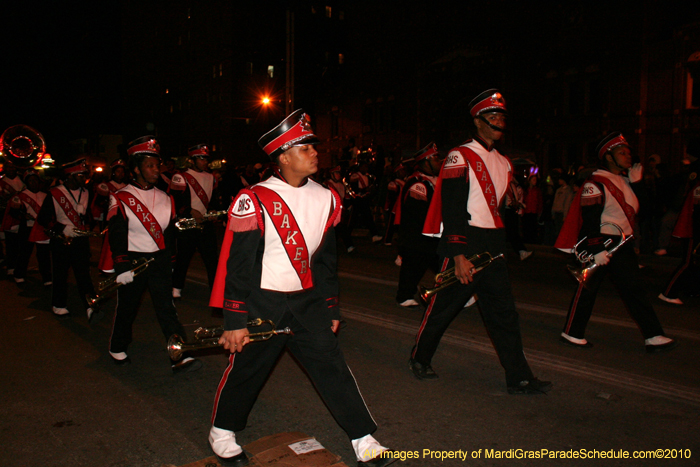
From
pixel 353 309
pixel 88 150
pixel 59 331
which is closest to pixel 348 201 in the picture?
pixel 353 309

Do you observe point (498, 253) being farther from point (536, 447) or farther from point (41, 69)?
point (41, 69)

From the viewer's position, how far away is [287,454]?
3.37 meters

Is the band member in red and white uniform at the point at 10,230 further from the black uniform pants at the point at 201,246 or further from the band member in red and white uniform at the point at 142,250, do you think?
the band member in red and white uniform at the point at 142,250

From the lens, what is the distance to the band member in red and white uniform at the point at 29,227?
949 centimetres

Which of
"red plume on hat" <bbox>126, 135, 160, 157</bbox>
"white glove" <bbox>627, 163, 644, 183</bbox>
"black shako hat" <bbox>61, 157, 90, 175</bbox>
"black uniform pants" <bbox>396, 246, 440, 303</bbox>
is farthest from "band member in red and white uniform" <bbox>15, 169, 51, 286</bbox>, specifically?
"white glove" <bbox>627, 163, 644, 183</bbox>

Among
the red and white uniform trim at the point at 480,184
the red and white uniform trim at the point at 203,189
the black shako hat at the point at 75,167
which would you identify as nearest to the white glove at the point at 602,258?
the red and white uniform trim at the point at 480,184

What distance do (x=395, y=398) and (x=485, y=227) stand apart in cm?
146

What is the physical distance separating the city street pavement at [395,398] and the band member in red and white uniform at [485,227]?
349mm

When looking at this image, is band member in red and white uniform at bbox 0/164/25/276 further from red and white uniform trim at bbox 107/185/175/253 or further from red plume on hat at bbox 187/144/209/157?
red and white uniform trim at bbox 107/185/175/253

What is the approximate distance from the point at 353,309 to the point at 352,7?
3086 centimetres

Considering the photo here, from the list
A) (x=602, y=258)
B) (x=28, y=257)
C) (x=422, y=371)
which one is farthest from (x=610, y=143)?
(x=28, y=257)

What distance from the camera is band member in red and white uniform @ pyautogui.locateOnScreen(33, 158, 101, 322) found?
24.7ft

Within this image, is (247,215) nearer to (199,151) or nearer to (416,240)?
(416,240)

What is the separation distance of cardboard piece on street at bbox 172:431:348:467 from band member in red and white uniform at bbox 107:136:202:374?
186cm
